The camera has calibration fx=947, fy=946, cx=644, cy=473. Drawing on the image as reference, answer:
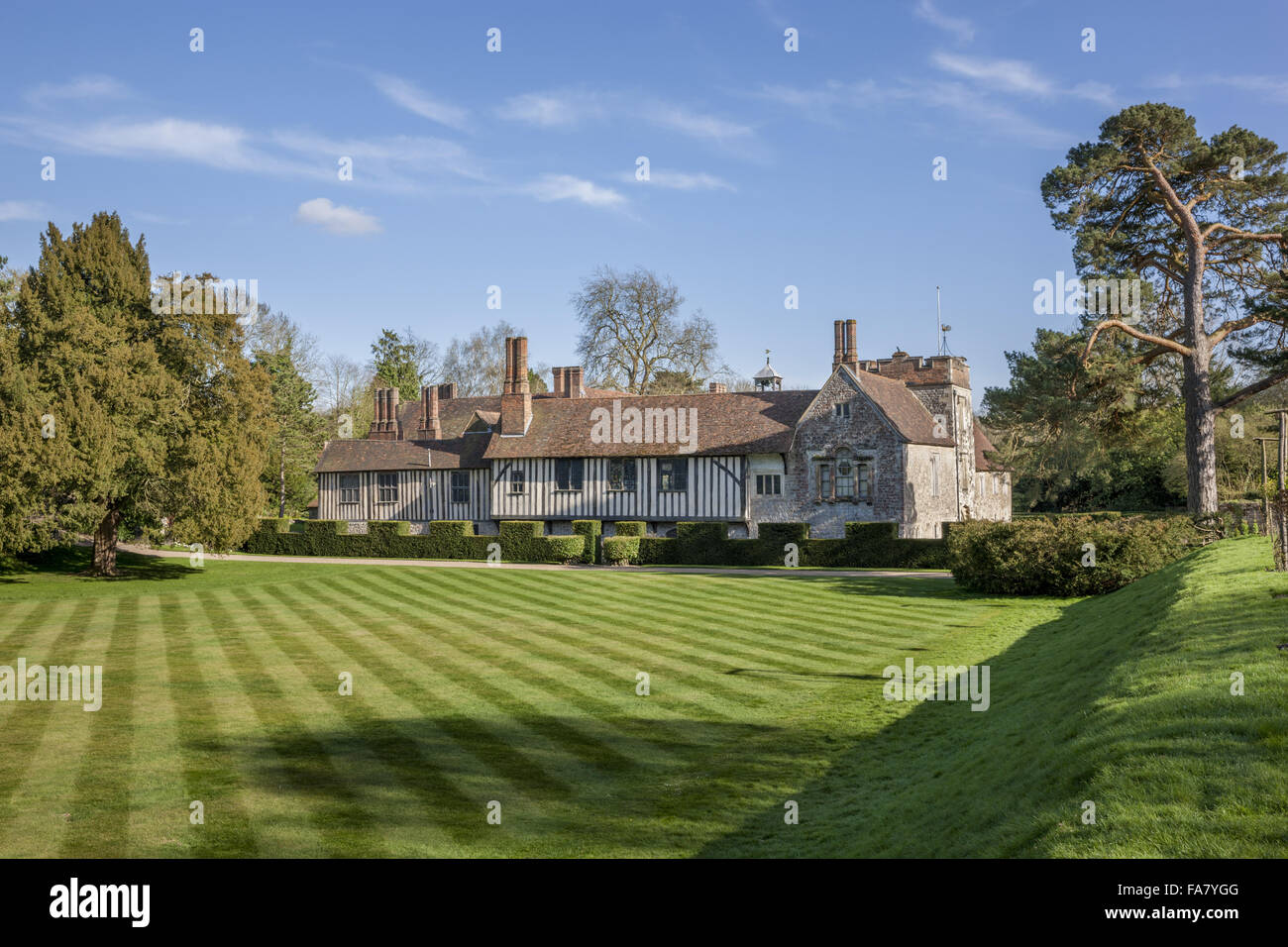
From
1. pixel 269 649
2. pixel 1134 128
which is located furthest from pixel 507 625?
pixel 1134 128

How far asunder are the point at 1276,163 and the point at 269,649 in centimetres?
3100

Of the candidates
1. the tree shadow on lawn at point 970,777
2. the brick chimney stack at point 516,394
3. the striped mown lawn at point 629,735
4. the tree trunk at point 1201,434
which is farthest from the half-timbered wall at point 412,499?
the tree shadow on lawn at point 970,777

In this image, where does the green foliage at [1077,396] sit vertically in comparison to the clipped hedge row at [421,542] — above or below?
above

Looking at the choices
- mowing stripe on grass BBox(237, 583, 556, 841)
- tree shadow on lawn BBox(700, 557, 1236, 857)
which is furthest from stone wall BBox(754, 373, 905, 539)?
mowing stripe on grass BBox(237, 583, 556, 841)

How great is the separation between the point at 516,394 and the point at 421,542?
8550 mm

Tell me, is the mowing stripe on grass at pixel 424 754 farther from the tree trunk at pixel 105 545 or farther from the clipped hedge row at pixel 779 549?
the clipped hedge row at pixel 779 549

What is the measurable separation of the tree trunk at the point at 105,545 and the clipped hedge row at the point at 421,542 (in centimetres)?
617

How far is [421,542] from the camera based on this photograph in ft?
132

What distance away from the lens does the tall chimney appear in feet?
166

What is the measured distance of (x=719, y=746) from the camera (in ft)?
35.4

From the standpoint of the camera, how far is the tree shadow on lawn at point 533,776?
816 centimetres

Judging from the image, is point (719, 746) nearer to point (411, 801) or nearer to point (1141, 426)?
point (411, 801)

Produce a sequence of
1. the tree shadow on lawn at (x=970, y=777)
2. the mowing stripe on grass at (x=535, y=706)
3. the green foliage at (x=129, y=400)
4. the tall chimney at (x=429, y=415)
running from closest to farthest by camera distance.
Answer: the tree shadow on lawn at (x=970, y=777)
the mowing stripe on grass at (x=535, y=706)
the green foliage at (x=129, y=400)
the tall chimney at (x=429, y=415)

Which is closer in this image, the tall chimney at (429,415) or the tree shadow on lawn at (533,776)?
the tree shadow on lawn at (533,776)
